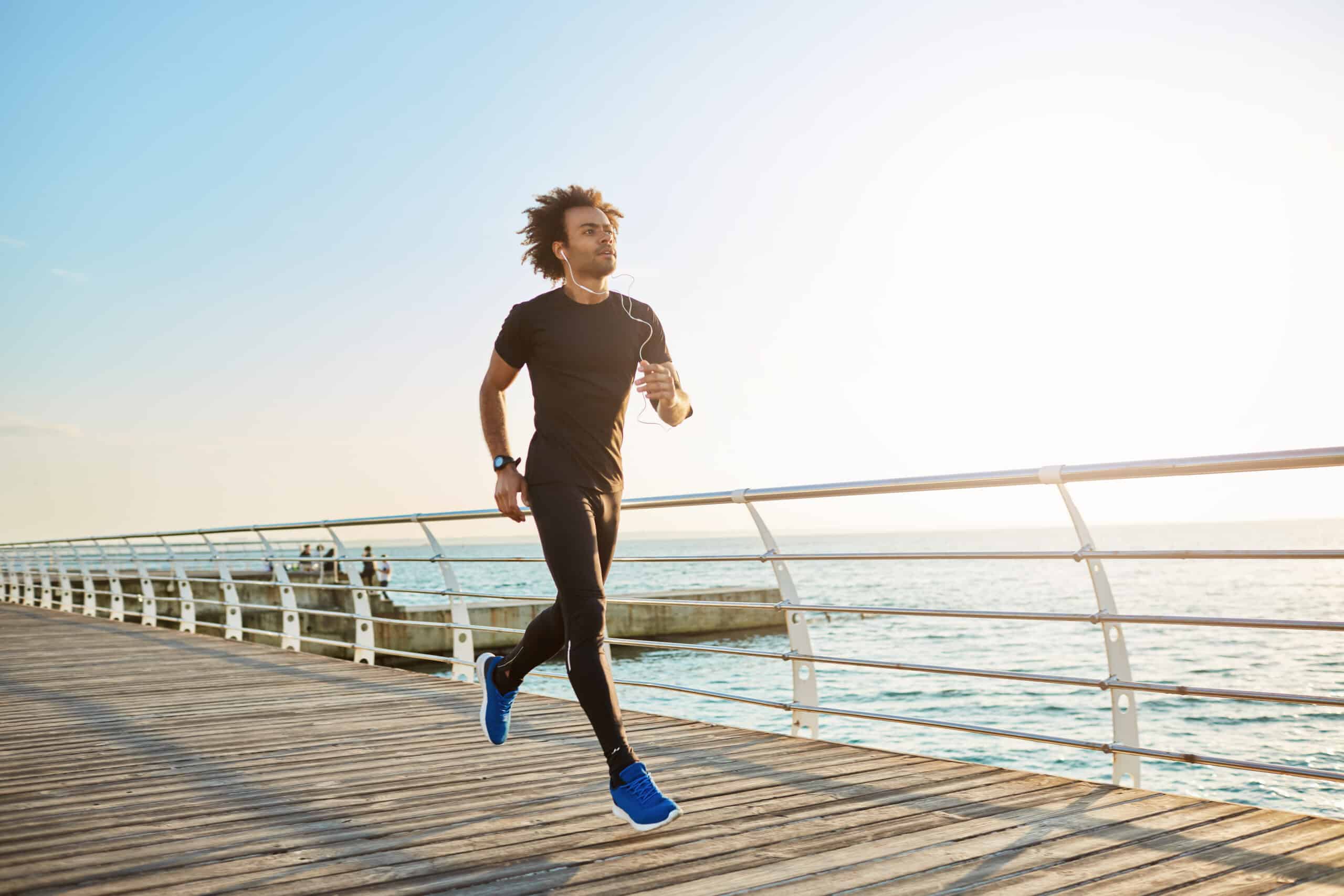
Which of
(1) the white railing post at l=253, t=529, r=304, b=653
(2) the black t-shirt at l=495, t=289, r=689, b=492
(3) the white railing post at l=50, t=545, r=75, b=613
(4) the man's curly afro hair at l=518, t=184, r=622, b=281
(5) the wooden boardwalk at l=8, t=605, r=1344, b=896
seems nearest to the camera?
Answer: (5) the wooden boardwalk at l=8, t=605, r=1344, b=896

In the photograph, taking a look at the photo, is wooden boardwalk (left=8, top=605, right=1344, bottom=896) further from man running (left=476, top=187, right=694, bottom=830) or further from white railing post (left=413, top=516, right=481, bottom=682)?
white railing post (left=413, top=516, right=481, bottom=682)

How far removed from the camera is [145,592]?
39.4ft

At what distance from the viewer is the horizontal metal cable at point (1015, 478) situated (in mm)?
2410

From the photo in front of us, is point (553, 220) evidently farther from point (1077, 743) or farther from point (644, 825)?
point (1077, 743)

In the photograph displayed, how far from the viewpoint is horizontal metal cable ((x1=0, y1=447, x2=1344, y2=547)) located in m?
2.41

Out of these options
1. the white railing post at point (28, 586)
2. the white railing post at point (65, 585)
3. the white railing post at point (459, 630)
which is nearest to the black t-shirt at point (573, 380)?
the white railing post at point (459, 630)

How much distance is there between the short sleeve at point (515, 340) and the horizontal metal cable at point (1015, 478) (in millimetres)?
503

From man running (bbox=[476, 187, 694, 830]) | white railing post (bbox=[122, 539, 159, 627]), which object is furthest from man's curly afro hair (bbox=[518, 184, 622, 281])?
white railing post (bbox=[122, 539, 159, 627])

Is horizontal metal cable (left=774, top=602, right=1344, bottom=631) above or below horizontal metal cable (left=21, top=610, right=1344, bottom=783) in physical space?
above

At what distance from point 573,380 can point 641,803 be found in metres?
1.12

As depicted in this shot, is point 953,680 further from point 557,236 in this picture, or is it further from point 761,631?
point 557,236

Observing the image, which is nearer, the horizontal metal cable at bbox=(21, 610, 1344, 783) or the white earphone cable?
the horizontal metal cable at bbox=(21, 610, 1344, 783)

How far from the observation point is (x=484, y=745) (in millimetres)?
3947

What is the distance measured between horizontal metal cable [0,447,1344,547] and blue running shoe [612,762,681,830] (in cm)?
93
